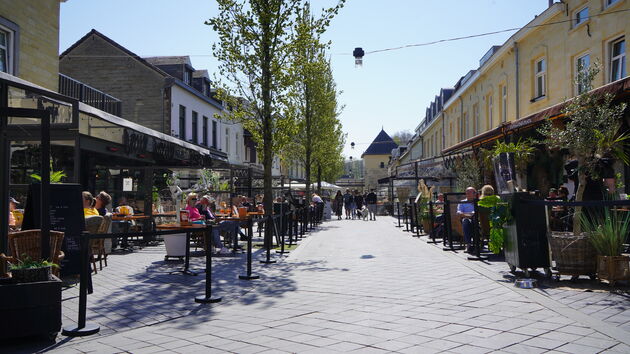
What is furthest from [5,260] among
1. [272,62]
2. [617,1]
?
[617,1]

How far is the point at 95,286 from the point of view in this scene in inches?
280

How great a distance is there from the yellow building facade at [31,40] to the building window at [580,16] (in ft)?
49.2

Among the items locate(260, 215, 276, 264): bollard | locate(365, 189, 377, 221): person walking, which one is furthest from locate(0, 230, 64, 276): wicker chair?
locate(365, 189, 377, 221): person walking

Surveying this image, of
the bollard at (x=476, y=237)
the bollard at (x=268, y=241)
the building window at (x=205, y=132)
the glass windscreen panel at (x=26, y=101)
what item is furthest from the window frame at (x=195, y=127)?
the glass windscreen panel at (x=26, y=101)

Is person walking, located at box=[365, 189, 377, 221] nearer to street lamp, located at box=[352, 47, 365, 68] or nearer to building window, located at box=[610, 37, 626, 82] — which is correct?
street lamp, located at box=[352, 47, 365, 68]

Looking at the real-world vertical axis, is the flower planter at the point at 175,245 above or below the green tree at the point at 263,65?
below

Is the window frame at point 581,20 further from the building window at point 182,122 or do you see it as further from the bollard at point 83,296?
the building window at point 182,122

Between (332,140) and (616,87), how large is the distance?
63.9 ft

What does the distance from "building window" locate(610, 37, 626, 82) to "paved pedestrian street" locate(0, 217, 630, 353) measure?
26.3 feet

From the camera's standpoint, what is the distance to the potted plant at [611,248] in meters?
6.24

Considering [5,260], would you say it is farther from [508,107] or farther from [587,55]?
[508,107]

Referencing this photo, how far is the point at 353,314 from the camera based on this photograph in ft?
17.5

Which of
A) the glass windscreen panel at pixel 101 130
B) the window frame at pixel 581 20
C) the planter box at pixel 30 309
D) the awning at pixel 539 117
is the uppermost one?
the window frame at pixel 581 20

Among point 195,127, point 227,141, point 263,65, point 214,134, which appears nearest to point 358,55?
point 263,65
